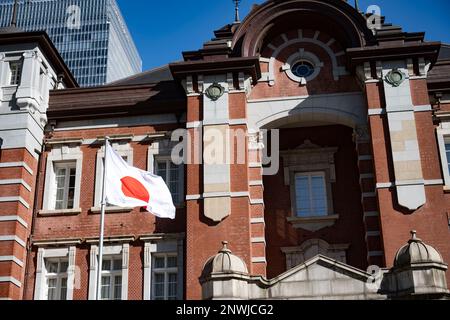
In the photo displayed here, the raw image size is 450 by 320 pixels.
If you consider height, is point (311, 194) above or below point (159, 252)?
above

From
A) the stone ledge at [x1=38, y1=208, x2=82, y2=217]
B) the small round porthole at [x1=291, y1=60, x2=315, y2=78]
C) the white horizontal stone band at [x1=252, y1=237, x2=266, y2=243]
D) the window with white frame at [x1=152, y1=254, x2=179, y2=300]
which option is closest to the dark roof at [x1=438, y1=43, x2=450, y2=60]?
the small round porthole at [x1=291, y1=60, x2=315, y2=78]

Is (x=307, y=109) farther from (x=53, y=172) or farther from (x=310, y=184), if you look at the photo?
(x=53, y=172)

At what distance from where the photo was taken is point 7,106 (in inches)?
931

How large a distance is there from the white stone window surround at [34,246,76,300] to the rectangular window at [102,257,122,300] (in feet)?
3.22

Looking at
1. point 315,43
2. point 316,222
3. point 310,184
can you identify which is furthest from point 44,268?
point 315,43

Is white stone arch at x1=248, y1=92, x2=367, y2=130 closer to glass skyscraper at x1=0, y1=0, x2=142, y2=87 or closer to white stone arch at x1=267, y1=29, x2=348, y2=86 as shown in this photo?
white stone arch at x1=267, y1=29, x2=348, y2=86

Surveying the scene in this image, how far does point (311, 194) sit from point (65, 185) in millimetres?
8316

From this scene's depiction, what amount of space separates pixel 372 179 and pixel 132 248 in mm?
7821

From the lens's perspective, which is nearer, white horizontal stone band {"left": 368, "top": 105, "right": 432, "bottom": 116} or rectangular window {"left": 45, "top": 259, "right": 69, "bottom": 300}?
white horizontal stone band {"left": 368, "top": 105, "right": 432, "bottom": 116}

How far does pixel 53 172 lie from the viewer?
79.3ft

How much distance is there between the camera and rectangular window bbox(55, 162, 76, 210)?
23.8 meters

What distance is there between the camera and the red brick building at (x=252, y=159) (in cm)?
2127
